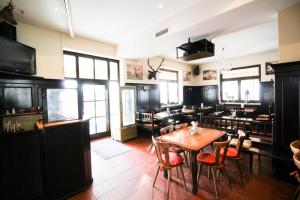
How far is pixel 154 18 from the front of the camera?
3.44 metres

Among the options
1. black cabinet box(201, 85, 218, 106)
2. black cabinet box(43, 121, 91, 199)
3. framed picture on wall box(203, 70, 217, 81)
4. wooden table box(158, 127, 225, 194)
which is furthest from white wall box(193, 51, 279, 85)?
black cabinet box(43, 121, 91, 199)

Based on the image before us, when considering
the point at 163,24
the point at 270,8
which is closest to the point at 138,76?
the point at 163,24

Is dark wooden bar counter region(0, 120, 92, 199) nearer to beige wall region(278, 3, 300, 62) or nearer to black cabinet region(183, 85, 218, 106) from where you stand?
beige wall region(278, 3, 300, 62)

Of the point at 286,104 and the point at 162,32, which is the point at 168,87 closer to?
the point at 162,32

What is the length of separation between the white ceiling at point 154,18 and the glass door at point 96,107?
5.67ft

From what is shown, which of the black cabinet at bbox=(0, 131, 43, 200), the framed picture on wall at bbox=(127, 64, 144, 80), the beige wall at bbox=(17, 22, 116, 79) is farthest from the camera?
the framed picture on wall at bbox=(127, 64, 144, 80)

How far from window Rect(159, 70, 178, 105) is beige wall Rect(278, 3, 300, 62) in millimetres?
4840

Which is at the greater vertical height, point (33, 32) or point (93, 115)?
point (33, 32)

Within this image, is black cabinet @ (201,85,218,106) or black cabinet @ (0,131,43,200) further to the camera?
black cabinet @ (201,85,218,106)

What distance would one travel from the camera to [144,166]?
3398 millimetres

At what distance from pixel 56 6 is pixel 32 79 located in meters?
1.63

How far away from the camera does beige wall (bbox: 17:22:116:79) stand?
11.4ft

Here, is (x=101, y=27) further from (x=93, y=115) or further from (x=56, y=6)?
(x=93, y=115)

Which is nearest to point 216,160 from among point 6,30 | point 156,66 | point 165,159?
point 165,159
